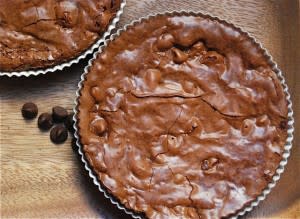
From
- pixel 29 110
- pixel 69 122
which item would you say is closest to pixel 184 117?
pixel 69 122

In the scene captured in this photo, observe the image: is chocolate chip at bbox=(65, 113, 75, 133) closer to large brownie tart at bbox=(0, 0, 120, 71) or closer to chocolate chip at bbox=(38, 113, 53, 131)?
chocolate chip at bbox=(38, 113, 53, 131)

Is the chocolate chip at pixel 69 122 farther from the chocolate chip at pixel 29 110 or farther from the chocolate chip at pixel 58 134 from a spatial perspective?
the chocolate chip at pixel 29 110

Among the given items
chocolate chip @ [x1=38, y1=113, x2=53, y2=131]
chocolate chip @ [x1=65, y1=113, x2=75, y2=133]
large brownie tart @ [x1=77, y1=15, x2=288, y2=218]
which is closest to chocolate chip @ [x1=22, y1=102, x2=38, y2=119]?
chocolate chip @ [x1=38, y1=113, x2=53, y2=131]

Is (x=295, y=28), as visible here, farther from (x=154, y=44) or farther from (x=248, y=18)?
(x=154, y=44)

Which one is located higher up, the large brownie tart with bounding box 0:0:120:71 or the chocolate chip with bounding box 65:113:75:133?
the large brownie tart with bounding box 0:0:120:71

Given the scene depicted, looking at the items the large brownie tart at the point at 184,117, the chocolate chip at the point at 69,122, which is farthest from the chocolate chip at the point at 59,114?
the large brownie tart at the point at 184,117

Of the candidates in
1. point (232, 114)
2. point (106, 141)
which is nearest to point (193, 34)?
point (232, 114)
